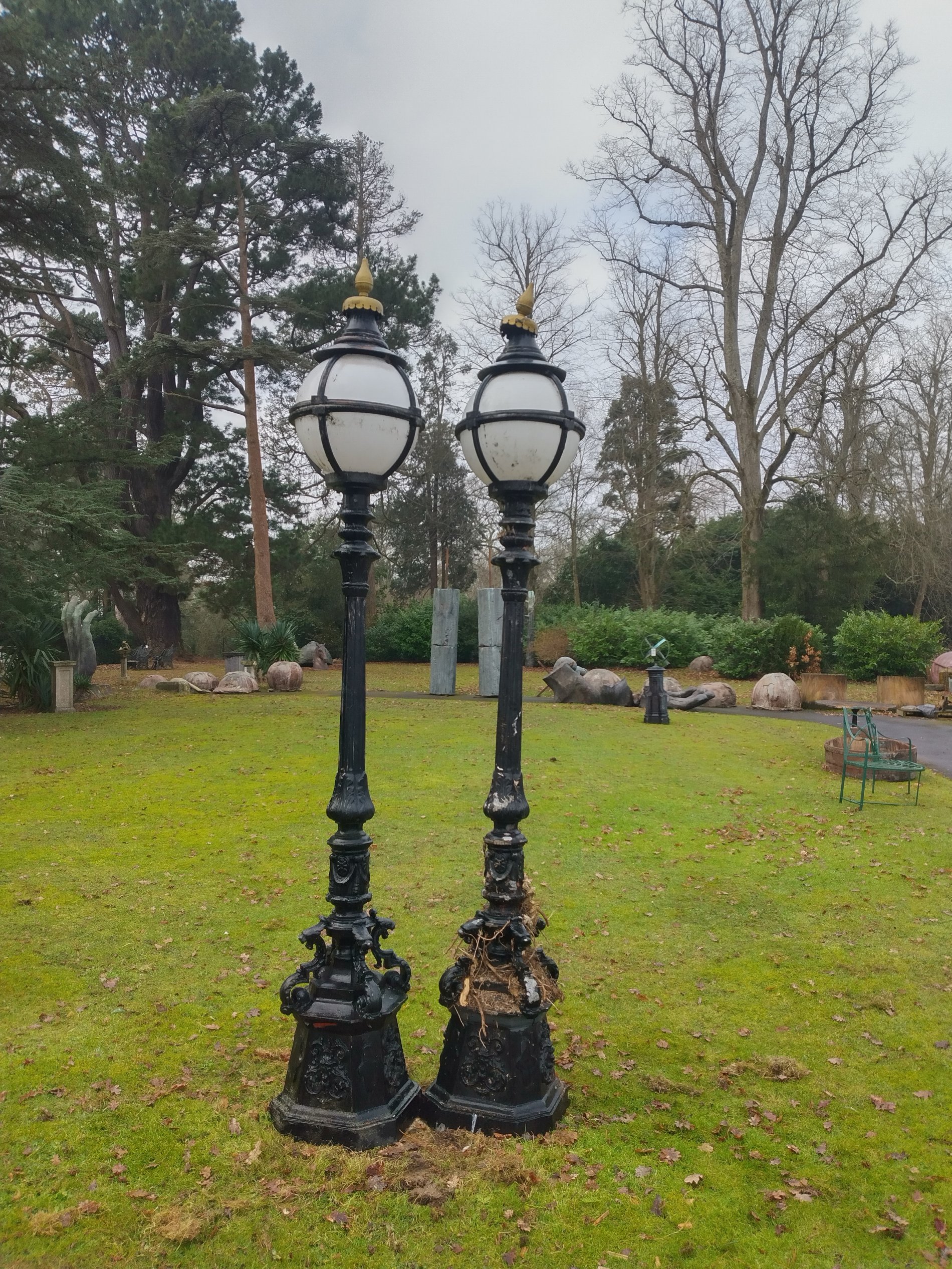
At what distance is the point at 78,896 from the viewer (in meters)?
5.59

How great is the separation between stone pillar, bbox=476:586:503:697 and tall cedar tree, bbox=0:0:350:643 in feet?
19.9

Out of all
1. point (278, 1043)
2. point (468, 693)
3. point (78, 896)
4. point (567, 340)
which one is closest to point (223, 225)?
point (567, 340)

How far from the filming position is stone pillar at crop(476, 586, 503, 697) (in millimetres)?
17828

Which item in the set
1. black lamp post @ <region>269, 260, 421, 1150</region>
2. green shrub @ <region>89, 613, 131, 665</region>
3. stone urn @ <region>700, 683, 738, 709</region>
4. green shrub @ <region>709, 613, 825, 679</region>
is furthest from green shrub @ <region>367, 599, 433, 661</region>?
black lamp post @ <region>269, 260, 421, 1150</region>

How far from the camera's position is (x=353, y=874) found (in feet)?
10.8

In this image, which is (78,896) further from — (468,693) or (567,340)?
(567,340)

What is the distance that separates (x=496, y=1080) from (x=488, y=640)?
590 inches

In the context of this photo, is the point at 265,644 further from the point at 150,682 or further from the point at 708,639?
the point at 708,639

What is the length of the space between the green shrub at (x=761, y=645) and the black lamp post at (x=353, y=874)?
1693cm

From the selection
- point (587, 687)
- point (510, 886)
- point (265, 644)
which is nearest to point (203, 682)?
point (265, 644)

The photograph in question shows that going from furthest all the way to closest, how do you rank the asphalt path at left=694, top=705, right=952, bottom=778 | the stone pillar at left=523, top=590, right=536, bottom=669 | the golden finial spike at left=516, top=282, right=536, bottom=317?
the stone pillar at left=523, top=590, right=536, bottom=669 → the asphalt path at left=694, top=705, right=952, bottom=778 → the golden finial spike at left=516, top=282, right=536, bottom=317

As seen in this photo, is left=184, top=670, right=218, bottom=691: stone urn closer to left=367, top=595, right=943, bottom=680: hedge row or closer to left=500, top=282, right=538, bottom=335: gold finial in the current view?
left=367, top=595, right=943, bottom=680: hedge row

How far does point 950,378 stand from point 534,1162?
104 ft

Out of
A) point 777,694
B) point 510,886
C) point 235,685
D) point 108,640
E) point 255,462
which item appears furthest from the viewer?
point 108,640
